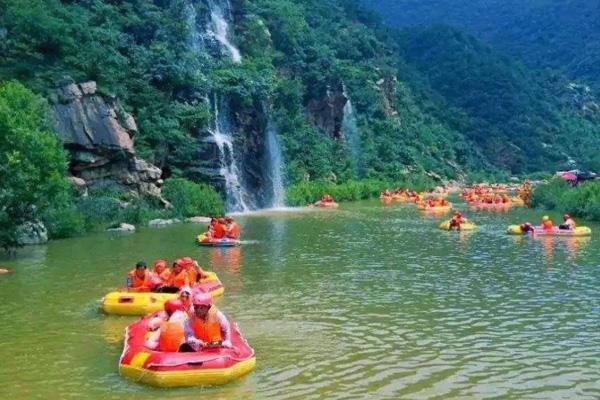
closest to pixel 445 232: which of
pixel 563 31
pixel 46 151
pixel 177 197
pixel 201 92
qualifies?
pixel 177 197

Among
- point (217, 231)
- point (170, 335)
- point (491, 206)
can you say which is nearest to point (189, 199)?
point (217, 231)

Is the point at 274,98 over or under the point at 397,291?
over

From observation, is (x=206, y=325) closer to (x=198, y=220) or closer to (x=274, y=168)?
(x=198, y=220)

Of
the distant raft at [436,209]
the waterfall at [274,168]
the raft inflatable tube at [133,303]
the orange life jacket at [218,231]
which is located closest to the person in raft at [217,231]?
the orange life jacket at [218,231]

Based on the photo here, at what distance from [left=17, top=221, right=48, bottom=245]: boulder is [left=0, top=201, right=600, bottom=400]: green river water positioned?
0.71 meters

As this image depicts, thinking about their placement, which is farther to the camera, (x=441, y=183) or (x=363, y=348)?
(x=441, y=183)

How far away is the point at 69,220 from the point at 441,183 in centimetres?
5683

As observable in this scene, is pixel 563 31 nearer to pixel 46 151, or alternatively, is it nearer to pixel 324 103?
pixel 324 103

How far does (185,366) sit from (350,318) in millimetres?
4875

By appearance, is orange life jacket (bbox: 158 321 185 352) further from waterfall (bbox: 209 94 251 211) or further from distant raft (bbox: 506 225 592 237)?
waterfall (bbox: 209 94 251 211)

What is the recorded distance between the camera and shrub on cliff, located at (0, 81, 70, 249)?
2125 cm

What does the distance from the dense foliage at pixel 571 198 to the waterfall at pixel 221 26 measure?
2239 centimetres

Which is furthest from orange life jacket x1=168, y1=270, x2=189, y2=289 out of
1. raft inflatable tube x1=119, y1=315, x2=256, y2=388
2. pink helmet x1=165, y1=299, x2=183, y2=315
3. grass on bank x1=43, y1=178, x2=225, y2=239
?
grass on bank x1=43, y1=178, x2=225, y2=239

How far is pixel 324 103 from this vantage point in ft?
230
